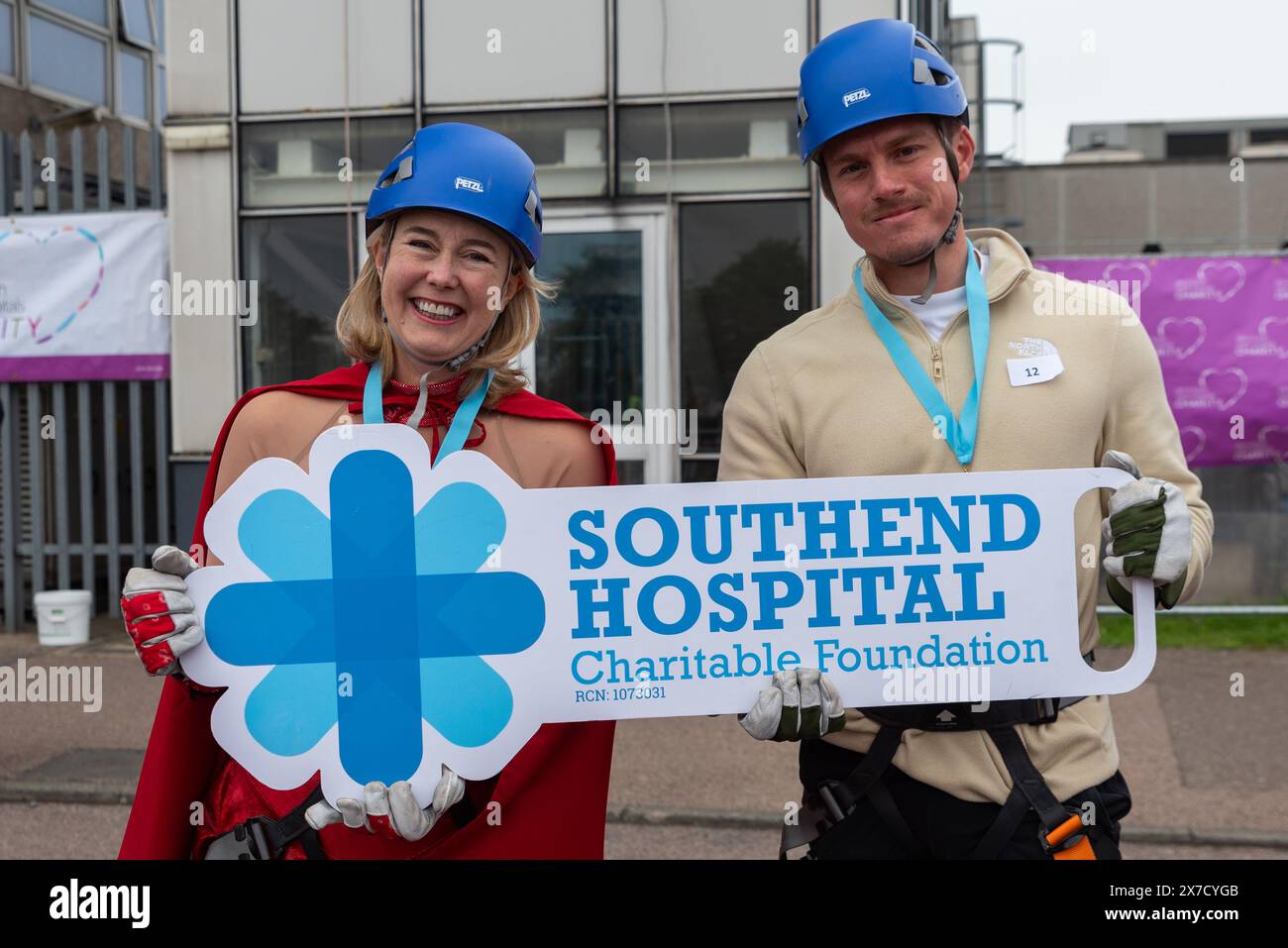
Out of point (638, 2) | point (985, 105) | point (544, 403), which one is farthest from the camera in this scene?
point (985, 105)

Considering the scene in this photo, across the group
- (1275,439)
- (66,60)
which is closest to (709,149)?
(1275,439)

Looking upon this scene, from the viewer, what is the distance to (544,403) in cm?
230

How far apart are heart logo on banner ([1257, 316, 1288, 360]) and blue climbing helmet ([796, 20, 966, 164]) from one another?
22.0 ft

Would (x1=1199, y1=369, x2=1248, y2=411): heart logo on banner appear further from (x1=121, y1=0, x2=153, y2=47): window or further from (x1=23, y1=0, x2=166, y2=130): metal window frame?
(x1=121, y1=0, x2=153, y2=47): window

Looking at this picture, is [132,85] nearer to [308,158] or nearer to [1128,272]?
[308,158]

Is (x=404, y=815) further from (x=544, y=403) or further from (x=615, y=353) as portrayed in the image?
(x=615, y=353)

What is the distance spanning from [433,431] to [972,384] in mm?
989

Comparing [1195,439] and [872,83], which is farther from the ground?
[872,83]

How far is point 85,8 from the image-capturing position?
11.5 m

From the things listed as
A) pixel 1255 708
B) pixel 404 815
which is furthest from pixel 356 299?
pixel 1255 708

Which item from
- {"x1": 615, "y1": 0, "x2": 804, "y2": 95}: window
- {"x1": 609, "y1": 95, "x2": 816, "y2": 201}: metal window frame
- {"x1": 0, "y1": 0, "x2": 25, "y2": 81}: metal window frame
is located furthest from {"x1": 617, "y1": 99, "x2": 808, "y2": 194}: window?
{"x1": 0, "y1": 0, "x2": 25, "y2": 81}: metal window frame

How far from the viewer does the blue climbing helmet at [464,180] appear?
2.14m

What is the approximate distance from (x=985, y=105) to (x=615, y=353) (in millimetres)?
5225

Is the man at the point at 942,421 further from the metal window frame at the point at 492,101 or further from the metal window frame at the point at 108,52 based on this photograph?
the metal window frame at the point at 108,52
